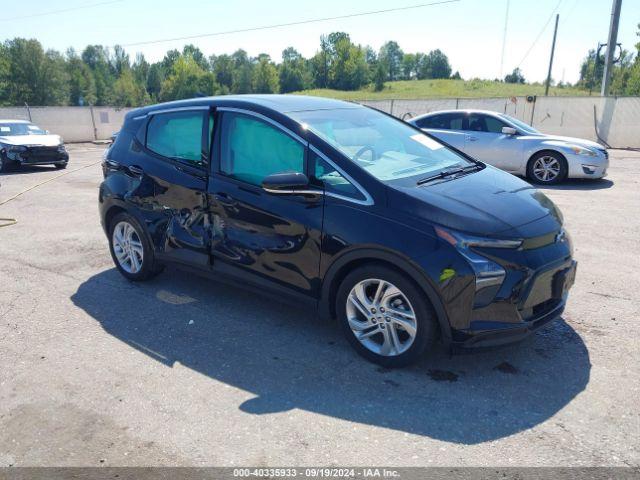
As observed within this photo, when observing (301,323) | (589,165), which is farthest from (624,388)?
(589,165)

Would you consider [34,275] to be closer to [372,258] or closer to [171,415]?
[171,415]

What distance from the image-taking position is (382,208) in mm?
3404

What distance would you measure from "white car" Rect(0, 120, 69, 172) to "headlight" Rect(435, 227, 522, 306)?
14.3 m

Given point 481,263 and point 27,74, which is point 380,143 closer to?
point 481,263

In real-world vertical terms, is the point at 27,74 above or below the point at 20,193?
above

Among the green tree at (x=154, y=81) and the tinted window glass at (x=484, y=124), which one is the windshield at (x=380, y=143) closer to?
the tinted window glass at (x=484, y=124)

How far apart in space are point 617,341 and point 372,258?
2.00m

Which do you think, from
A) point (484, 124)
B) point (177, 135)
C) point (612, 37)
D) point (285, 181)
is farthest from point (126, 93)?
point (285, 181)

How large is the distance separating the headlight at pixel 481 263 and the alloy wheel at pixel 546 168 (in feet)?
27.2

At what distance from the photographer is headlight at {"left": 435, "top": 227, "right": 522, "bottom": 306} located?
3127mm

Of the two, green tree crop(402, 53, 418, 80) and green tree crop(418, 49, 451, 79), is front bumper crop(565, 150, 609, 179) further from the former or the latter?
green tree crop(402, 53, 418, 80)

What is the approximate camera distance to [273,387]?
337cm

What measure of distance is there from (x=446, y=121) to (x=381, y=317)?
8944mm

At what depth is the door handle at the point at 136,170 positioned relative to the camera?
4929mm
